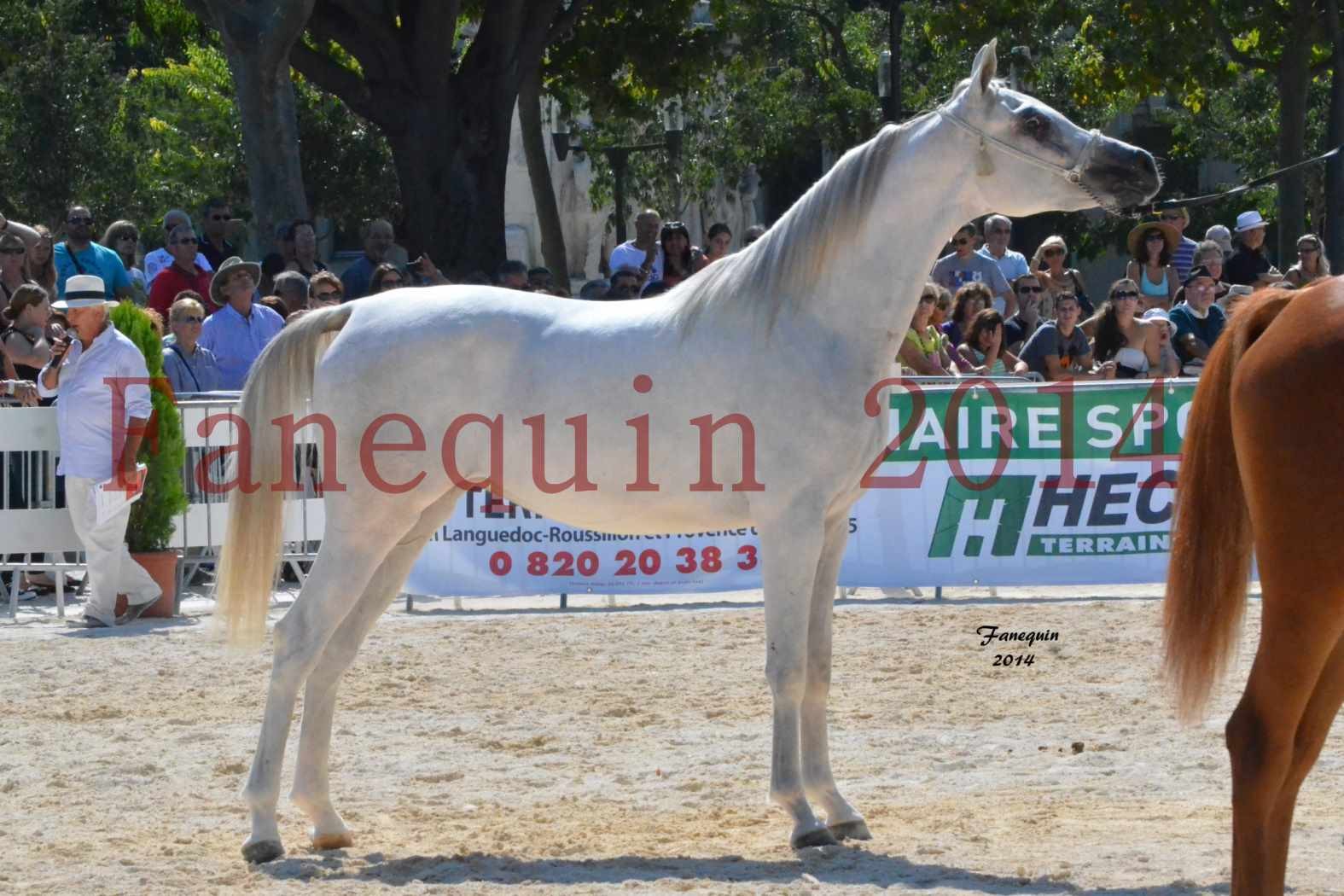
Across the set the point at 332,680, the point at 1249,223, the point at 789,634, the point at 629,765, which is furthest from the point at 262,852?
the point at 1249,223

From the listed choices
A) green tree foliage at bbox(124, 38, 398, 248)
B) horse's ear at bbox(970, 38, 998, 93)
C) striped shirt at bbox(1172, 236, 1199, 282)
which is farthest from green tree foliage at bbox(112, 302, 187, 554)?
green tree foliage at bbox(124, 38, 398, 248)

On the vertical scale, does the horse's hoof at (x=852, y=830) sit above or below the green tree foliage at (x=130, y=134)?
below

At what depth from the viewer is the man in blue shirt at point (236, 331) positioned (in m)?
11.7

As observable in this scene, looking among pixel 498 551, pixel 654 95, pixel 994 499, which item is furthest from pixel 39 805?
pixel 654 95

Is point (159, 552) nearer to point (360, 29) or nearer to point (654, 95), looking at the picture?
point (360, 29)

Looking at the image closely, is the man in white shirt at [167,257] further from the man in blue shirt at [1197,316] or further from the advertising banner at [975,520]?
the man in blue shirt at [1197,316]

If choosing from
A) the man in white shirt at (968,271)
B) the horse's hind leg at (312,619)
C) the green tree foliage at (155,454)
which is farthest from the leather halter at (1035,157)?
the man in white shirt at (968,271)

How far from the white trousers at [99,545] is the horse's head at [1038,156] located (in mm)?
6601

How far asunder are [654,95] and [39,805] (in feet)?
56.0

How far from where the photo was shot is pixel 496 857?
539cm

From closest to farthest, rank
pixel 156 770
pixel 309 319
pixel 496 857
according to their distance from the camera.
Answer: pixel 496 857, pixel 309 319, pixel 156 770

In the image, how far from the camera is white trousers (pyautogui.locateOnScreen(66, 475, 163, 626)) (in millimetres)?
10297

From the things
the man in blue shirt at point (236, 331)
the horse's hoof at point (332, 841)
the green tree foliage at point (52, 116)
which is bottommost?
the horse's hoof at point (332, 841)

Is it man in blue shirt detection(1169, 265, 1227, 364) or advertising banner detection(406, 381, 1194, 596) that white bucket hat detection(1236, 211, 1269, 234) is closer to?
man in blue shirt detection(1169, 265, 1227, 364)
